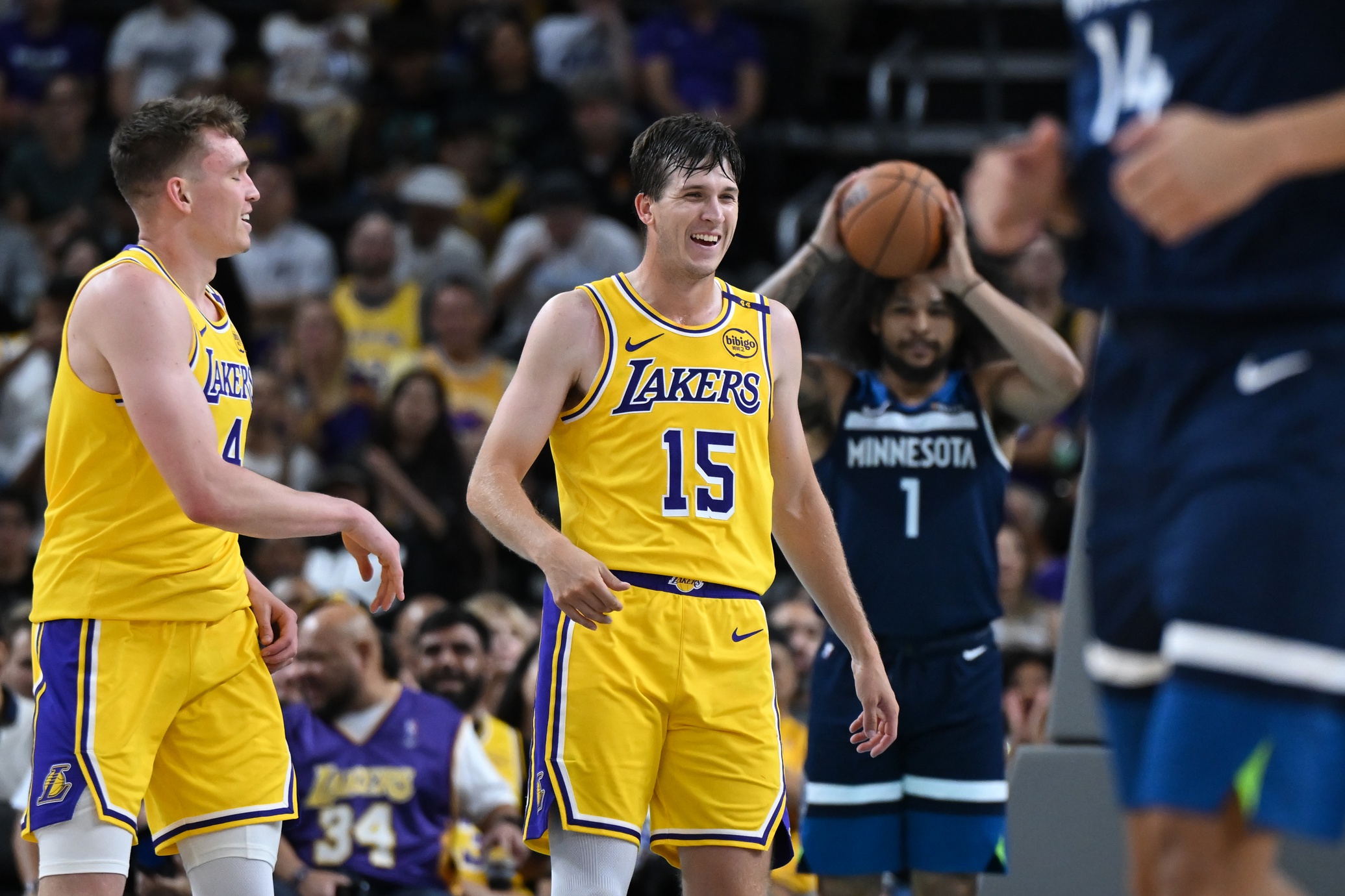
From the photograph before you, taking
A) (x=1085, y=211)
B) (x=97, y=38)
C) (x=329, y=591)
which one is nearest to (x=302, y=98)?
(x=97, y=38)

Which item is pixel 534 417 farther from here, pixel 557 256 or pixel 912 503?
pixel 557 256

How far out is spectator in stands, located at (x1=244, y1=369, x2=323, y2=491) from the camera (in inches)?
391

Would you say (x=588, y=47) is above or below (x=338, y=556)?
above

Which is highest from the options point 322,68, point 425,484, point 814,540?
point 322,68

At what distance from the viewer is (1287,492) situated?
8.05 ft

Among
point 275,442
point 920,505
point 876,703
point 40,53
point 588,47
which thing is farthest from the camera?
point 40,53

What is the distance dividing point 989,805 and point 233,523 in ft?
8.95

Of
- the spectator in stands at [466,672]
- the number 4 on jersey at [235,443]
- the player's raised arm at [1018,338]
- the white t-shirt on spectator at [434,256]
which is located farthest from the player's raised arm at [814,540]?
the white t-shirt on spectator at [434,256]

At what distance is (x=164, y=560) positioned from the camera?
14.5 ft

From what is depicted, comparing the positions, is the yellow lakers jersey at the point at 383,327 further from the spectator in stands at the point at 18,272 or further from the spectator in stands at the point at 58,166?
the spectator in stands at the point at 58,166

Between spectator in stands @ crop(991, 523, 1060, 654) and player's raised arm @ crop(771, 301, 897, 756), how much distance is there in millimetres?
4280

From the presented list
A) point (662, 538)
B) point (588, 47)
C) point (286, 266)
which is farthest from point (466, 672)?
point (588, 47)

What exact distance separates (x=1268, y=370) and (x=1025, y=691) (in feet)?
19.1

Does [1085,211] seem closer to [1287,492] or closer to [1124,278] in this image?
[1124,278]
